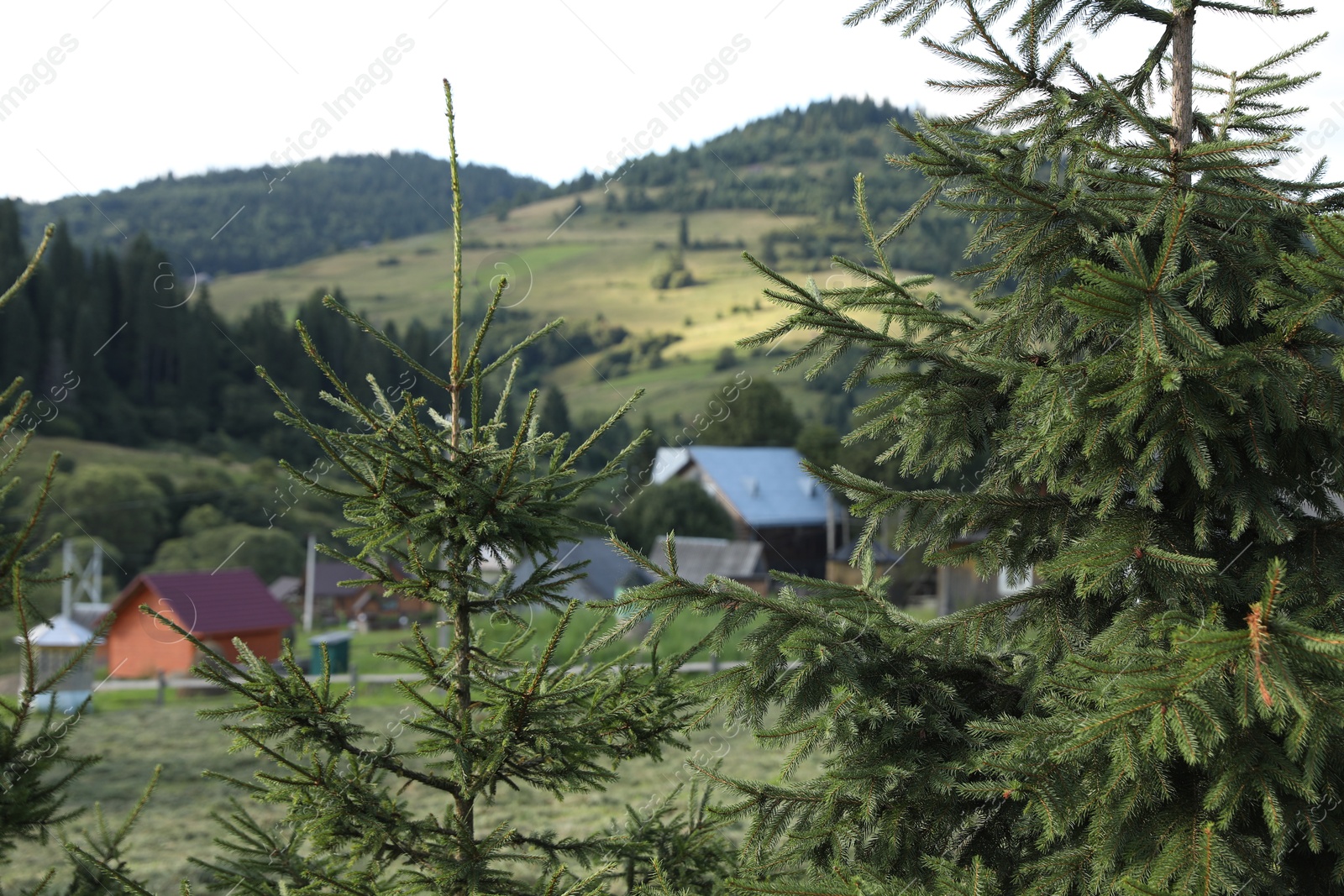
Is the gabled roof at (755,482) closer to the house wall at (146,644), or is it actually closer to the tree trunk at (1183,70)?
the house wall at (146,644)

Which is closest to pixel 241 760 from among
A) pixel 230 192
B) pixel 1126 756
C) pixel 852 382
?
pixel 852 382

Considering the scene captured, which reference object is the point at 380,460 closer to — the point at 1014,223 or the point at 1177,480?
the point at 1014,223

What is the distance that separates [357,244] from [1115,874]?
14017cm

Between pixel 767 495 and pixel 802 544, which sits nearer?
pixel 802 544

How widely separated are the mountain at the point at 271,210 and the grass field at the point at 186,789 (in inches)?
3433

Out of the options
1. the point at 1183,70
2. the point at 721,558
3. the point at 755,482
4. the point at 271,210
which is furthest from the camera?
the point at 271,210

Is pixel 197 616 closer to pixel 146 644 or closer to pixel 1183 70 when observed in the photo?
pixel 146 644

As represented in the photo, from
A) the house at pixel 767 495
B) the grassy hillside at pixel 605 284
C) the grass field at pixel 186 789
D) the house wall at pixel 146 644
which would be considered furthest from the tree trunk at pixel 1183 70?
the grassy hillside at pixel 605 284

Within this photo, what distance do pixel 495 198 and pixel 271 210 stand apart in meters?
45.3

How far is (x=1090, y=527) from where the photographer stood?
11.4ft

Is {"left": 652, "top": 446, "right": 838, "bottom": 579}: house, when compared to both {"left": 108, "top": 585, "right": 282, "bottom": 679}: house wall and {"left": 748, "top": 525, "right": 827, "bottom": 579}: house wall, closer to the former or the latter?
{"left": 748, "top": 525, "right": 827, "bottom": 579}: house wall

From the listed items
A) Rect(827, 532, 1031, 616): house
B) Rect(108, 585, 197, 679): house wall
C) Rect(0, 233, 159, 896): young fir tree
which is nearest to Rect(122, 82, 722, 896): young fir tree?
Rect(0, 233, 159, 896): young fir tree

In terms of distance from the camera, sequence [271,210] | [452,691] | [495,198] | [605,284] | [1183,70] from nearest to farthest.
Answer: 1. [1183,70]
2. [452,691]
3. [605,284]
4. [271,210]
5. [495,198]

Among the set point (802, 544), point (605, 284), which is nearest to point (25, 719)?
point (802, 544)
